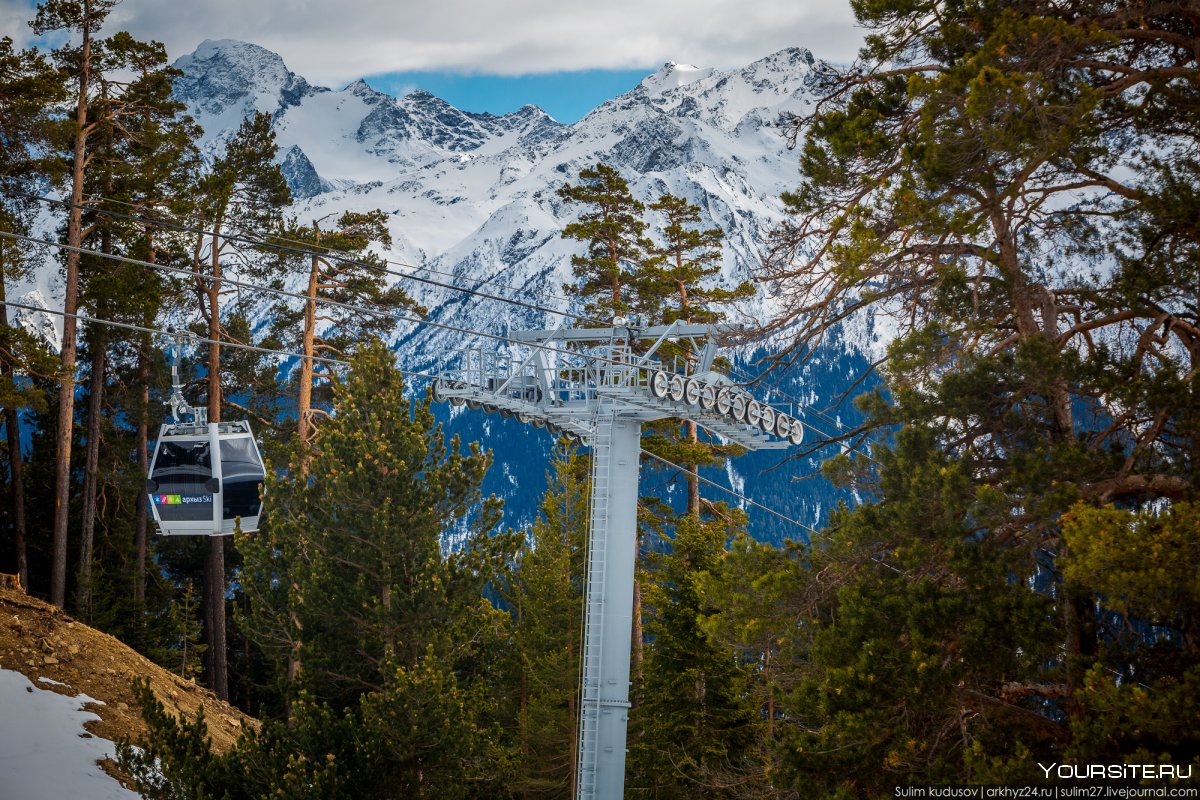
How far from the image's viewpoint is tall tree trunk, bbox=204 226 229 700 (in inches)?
1111

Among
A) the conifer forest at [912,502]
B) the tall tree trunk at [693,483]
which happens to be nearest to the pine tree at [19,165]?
the conifer forest at [912,502]

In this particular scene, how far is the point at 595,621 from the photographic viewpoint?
1752 centimetres

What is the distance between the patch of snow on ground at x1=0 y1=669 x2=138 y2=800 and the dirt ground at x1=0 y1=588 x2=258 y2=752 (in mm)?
310

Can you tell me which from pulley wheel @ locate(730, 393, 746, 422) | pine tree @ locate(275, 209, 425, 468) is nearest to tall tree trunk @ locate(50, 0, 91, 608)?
pine tree @ locate(275, 209, 425, 468)

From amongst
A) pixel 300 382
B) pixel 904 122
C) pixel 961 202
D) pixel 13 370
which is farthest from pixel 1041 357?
pixel 300 382

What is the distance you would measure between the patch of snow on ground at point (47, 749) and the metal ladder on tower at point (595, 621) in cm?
705

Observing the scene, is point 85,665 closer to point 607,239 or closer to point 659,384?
point 659,384

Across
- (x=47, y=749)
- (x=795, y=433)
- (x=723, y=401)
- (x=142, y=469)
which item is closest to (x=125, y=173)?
(x=142, y=469)

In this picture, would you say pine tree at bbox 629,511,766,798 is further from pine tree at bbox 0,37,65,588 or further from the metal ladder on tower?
pine tree at bbox 0,37,65,588

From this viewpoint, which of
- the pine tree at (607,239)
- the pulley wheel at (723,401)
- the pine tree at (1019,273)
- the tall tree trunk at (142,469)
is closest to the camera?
the pine tree at (1019,273)

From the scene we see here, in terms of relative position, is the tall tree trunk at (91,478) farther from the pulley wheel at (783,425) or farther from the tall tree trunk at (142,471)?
the pulley wheel at (783,425)

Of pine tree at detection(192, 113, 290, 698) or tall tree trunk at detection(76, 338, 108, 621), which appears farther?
pine tree at detection(192, 113, 290, 698)

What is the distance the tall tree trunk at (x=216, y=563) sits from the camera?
1111 inches

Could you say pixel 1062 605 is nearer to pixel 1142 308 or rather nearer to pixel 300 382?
pixel 1142 308
